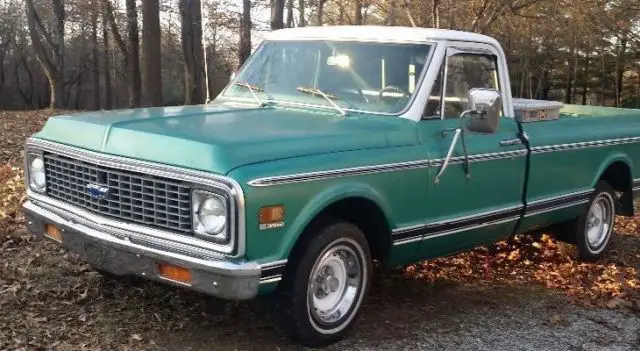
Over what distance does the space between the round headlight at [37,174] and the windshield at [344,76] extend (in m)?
1.62

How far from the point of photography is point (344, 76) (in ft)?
17.6

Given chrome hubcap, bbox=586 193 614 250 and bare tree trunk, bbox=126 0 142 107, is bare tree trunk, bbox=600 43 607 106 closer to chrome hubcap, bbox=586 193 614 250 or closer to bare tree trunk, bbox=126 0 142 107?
bare tree trunk, bbox=126 0 142 107

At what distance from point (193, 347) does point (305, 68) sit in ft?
7.60

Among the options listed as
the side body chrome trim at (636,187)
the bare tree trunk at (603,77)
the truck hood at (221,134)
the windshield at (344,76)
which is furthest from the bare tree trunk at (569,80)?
the truck hood at (221,134)

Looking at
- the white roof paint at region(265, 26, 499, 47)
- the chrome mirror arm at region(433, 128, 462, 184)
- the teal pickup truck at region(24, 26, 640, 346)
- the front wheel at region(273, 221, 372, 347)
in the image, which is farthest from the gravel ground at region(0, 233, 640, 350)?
the white roof paint at region(265, 26, 499, 47)

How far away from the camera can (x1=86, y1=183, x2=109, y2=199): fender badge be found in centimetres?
427

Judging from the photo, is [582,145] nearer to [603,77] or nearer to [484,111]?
[484,111]

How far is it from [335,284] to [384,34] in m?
1.94

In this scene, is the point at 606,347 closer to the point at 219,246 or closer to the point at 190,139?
the point at 219,246

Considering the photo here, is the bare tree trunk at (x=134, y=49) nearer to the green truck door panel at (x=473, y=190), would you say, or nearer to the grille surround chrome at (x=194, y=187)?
A: the green truck door panel at (x=473, y=190)

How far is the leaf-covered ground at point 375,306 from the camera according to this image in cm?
454

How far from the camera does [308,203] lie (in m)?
4.15

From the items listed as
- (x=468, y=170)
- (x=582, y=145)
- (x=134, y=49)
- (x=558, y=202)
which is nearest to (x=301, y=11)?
(x=134, y=49)

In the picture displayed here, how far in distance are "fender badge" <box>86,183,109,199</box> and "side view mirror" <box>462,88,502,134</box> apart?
8.17ft
